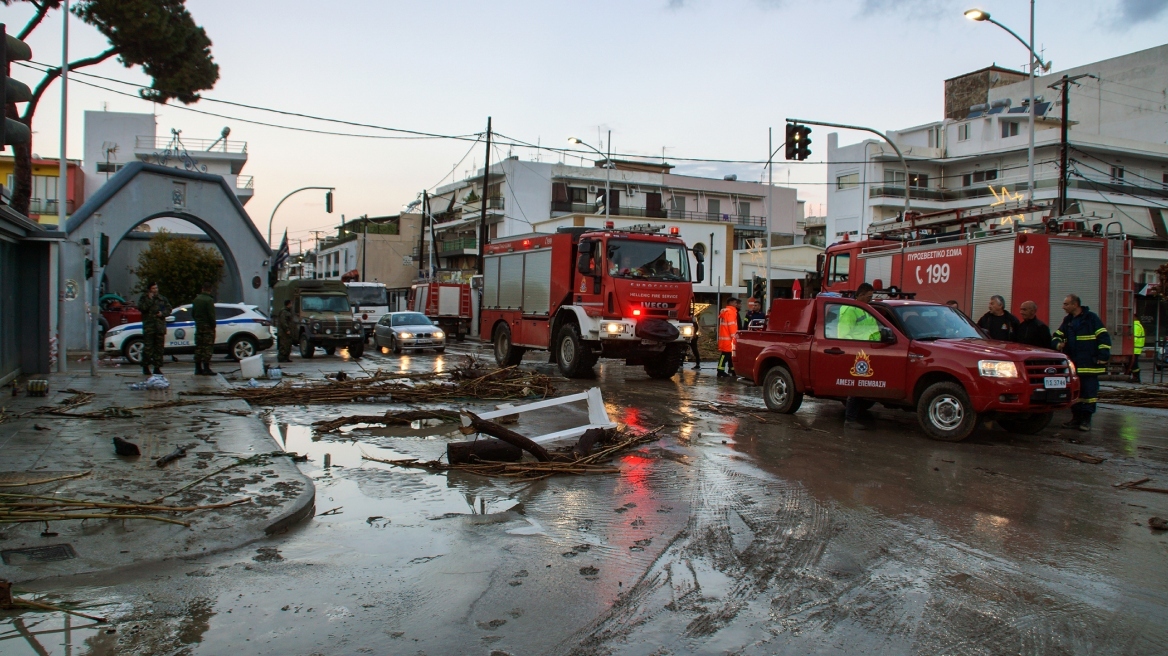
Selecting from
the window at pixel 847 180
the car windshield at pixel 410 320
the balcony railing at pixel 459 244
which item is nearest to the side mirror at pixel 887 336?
the car windshield at pixel 410 320

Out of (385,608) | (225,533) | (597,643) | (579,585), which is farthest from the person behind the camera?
(225,533)

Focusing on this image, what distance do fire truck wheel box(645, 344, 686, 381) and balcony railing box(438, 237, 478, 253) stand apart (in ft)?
165

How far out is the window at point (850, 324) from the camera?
10.4 meters

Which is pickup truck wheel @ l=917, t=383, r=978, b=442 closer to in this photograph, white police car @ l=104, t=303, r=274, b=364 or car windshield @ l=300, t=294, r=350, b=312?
white police car @ l=104, t=303, r=274, b=364

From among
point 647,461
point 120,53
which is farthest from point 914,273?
point 120,53

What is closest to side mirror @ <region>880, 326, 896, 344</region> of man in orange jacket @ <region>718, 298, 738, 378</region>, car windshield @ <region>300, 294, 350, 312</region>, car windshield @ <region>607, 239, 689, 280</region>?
car windshield @ <region>607, 239, 689, 280</region>

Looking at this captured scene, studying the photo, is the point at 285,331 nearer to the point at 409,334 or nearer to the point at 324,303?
the point at 324,303

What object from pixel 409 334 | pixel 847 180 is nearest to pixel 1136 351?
pixel 409 334

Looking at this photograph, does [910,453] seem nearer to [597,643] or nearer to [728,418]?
[728,418]

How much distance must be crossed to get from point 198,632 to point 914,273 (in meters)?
15.3

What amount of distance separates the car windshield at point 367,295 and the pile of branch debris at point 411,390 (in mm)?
19571

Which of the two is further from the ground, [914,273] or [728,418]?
[914,273]

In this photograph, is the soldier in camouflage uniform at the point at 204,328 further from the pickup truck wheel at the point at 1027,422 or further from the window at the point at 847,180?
the window at the point at 847,180

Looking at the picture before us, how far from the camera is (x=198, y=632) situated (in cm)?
391
